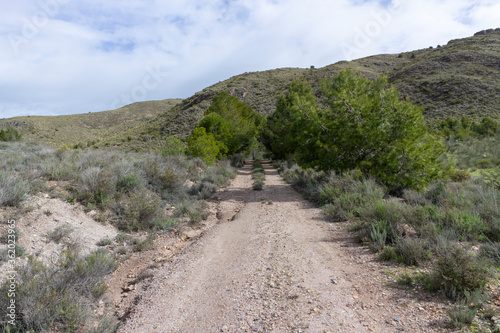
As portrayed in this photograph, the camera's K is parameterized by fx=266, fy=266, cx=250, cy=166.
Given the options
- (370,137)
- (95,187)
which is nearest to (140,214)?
(95,187)

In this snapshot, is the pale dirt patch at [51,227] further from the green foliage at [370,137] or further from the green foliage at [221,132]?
the green foliage at [221,132]

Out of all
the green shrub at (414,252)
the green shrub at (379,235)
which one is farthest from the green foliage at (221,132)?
the green shrub at (414,252)

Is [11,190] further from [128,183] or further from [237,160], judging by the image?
[237,160]

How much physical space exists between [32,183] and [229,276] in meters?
6.12

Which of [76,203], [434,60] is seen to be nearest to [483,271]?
[76,203]

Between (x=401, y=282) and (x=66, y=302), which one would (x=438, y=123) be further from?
(x=66, y=302)

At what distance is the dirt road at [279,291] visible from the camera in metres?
3.24

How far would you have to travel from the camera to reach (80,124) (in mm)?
64188

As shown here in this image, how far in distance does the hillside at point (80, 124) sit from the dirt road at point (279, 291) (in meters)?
45.1

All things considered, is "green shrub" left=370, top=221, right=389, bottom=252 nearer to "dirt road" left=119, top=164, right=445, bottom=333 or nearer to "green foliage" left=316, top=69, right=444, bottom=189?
"dirt road" left=119, top=164, right=445, bottom=333

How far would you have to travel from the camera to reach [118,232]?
7.03 m

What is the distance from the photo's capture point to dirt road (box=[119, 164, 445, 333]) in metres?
3.24

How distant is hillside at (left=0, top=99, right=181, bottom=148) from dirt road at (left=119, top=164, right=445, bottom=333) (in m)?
45.1

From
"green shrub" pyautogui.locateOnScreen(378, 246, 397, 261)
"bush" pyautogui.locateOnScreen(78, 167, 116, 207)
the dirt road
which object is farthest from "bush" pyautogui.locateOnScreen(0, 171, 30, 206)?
"green shrub" pyautogui.locateOnScreen(378, 246, 397, 261)
